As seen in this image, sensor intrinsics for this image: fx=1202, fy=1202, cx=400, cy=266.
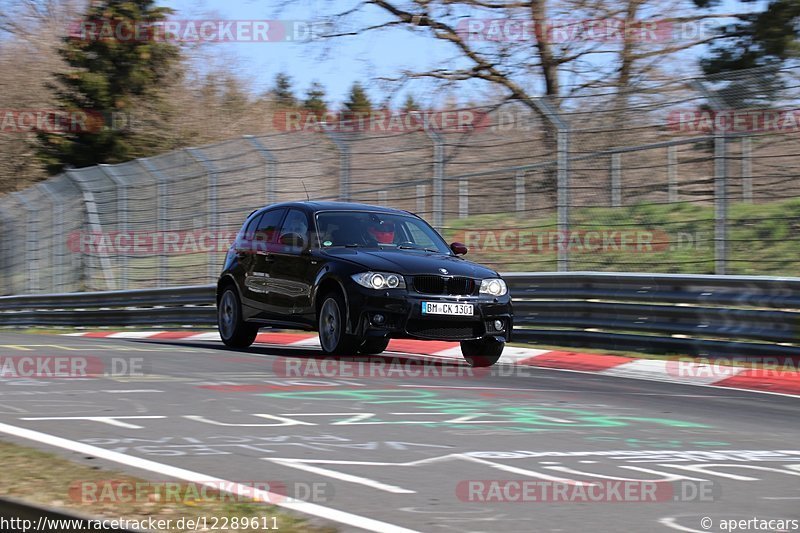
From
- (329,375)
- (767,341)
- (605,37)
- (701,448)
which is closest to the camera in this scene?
(701,448)

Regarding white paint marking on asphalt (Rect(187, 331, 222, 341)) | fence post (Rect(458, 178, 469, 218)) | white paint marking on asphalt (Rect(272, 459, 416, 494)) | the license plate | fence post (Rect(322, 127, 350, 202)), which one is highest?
fence post (Rect(322, 127, 350, 202))

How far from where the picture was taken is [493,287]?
40.1 ft

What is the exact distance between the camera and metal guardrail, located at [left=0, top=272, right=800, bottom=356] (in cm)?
1189

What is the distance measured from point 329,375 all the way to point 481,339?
7.23 ft

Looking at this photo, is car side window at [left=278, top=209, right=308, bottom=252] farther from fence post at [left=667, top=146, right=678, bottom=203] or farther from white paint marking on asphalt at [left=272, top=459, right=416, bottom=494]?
white paint marking on asphalt at [left=272, top=459, right=416, bottom=494]

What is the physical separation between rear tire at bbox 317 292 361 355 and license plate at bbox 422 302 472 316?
75 cm

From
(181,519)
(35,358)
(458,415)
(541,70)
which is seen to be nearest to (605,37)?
(541,70)

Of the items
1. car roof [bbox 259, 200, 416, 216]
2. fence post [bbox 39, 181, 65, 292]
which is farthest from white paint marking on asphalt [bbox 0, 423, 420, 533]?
fence post [bbox 39, 181, 65, 292]

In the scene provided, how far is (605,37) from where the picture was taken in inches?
954

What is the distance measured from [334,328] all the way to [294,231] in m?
1.69

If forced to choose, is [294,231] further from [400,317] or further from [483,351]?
[483,351]

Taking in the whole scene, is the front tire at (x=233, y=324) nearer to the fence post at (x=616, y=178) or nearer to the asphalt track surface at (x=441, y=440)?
the asphalt track surface at (x=441, y=440)

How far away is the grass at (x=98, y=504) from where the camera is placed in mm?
4535

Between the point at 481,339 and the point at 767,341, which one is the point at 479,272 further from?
the point at 767,341
